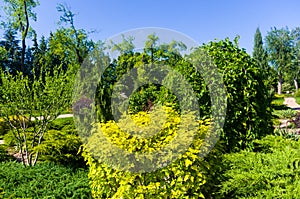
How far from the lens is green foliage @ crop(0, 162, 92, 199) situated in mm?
3508

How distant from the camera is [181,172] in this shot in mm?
2463

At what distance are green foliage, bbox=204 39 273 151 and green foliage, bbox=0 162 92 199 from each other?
1944mm

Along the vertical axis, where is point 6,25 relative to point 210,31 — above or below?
above

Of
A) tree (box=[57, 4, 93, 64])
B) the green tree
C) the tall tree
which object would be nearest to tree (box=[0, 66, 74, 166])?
tree (box=[57, 4, 93, 64])

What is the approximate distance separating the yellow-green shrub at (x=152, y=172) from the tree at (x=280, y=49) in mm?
32536

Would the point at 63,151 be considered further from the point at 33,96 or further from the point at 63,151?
the point at 33,96

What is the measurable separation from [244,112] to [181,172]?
1.53 metres

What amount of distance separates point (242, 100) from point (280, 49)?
31845 mm

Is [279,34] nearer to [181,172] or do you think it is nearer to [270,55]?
[270,55]

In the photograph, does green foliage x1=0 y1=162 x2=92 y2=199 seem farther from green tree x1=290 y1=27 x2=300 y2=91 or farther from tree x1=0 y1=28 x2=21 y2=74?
green tree x1=290 y1=27 x2=300 y2=91

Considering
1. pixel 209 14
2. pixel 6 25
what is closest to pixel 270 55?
pixel 6 25

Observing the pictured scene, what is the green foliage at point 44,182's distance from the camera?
351cm

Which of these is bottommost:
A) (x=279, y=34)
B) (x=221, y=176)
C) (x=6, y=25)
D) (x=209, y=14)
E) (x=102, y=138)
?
(x=221, y=176)

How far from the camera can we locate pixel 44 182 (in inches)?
154
